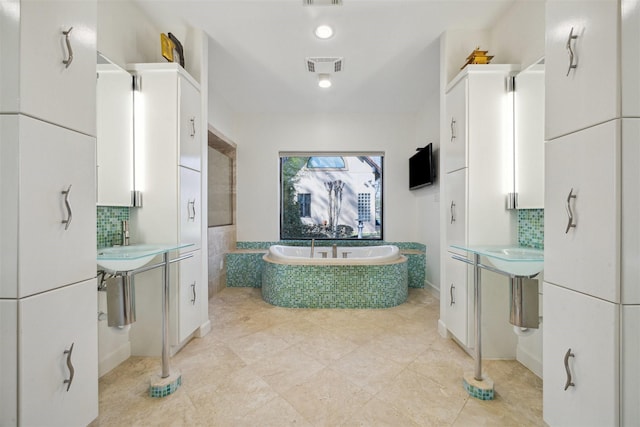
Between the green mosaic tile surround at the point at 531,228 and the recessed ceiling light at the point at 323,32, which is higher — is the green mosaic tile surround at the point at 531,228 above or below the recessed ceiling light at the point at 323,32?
below

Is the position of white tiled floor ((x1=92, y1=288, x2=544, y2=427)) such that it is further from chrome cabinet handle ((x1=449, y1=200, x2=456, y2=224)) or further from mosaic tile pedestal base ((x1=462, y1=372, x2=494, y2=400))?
chrome cabinet handle ((x1=449, y1=200, x2=456, y2=224))

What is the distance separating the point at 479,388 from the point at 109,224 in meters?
2.48

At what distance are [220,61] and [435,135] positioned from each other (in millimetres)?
2648

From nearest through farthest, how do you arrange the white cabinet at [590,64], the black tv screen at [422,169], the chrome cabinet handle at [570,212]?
→ the white cabinet at [590,64] < the chrome cabinet handle at [570,212] < the black tv screen at [422,169]

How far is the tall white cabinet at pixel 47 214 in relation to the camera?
818 mm

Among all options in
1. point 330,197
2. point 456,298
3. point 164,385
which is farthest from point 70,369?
point 330,197

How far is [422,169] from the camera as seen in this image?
11.8 feet

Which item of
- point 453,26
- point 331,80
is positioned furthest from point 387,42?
point 331,80

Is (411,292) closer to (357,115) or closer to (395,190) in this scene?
(395,190)

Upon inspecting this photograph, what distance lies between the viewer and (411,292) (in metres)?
3.60

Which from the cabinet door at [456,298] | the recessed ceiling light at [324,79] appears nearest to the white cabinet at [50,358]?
the cabinet door at [456,298]

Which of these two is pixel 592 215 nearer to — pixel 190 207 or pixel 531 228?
pixel 531 228

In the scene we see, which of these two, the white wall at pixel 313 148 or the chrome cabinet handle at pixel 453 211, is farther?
the white wall at pixel 313 148

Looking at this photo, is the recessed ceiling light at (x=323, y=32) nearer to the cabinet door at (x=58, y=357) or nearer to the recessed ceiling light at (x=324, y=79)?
the recessed ceiling light at (x=324, y=79)
